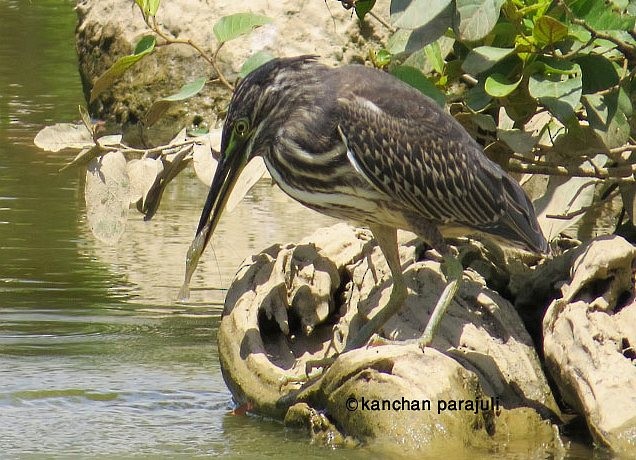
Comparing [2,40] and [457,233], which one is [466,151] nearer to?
[457,233]

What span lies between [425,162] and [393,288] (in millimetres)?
575

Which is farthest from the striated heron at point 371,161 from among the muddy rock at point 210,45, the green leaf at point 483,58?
the muddy rock at point 210,45

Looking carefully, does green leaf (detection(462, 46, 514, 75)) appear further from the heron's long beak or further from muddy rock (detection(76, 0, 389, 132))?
muddy rock (detection(76, 0, 389, 132))

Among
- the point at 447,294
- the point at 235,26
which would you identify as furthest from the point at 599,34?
the point at 235,26

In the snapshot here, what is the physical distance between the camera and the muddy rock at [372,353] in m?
5.26

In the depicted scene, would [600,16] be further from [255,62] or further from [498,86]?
[255,62]

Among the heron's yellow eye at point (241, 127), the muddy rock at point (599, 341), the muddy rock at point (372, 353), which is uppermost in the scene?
the heron's yellow eye at point (241, 127)

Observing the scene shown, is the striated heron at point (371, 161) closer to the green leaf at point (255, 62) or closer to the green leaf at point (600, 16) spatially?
the green leaf at point (255, 62)

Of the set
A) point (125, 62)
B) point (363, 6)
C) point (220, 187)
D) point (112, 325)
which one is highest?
point (363, 6)

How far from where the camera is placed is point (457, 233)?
619cm

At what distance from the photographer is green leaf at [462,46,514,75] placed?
5.71 m

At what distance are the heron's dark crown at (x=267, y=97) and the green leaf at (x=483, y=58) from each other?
664 millimetres

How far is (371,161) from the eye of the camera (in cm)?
Answer: 568

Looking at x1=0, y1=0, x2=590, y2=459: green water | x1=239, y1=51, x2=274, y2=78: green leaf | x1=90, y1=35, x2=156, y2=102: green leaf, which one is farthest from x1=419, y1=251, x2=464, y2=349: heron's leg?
x1=90, y1=35, x2=156, y2=102: green leaf
